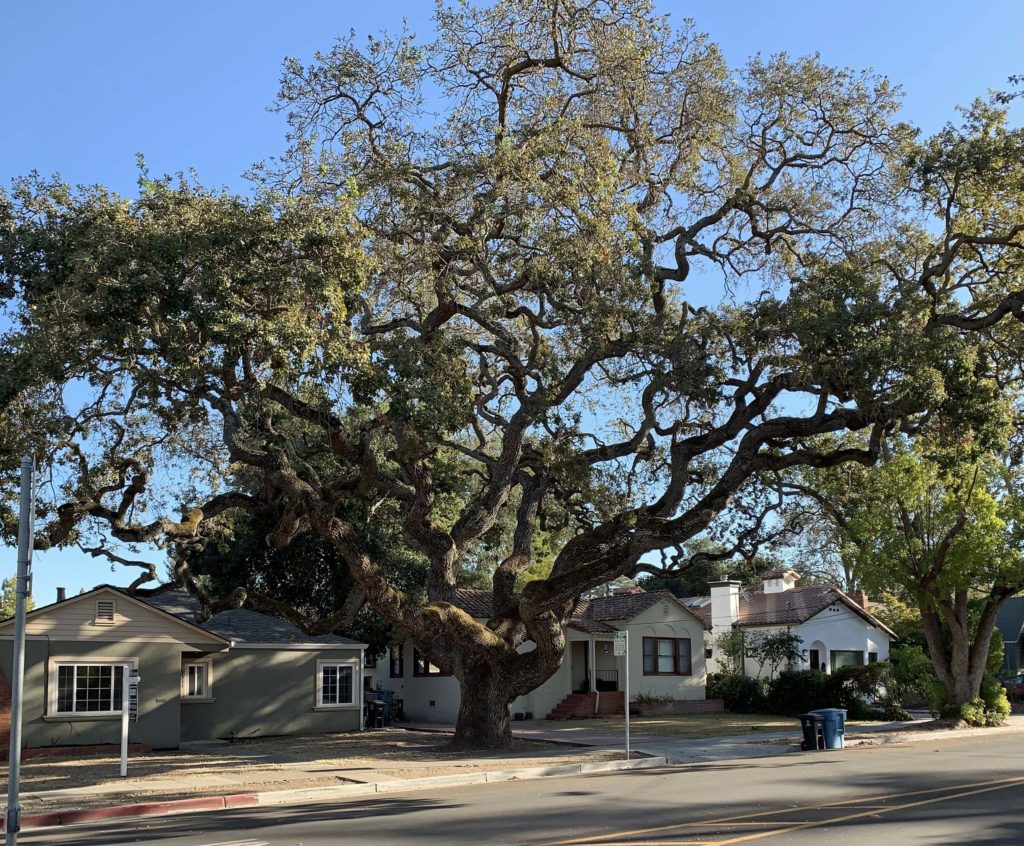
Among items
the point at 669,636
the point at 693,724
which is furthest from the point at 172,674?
the point at 669,636

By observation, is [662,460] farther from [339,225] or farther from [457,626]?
[339,225]

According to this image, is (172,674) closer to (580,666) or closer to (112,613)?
(112,613)

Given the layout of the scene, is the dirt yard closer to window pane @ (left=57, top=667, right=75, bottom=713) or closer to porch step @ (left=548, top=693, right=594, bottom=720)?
window pane @ (left=57, top=667, right=75, bottom=713)

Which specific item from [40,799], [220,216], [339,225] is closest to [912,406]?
[339,225]

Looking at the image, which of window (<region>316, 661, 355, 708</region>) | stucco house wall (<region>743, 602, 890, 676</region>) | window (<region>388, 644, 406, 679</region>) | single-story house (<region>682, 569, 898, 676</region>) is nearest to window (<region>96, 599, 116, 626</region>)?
window (<region>316, 661, 355, 708</region>)

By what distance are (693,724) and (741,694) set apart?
24.4 ft

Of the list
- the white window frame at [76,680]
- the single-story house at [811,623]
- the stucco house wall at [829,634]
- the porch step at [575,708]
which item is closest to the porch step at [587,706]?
the porch step at [575,708]

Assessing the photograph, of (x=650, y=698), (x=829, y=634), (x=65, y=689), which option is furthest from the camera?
(x=829, y=634)

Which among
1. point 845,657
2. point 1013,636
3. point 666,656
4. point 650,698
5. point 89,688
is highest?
point 89,688

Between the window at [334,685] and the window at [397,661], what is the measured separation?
8307 mm

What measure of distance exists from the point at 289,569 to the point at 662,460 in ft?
59.7

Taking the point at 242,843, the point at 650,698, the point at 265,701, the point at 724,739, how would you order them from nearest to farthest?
the point at 242,843 < the point at 724,739 < the point at 265,701 < the point at 650,698

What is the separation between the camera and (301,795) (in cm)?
1733

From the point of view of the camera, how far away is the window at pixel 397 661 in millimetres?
40719
